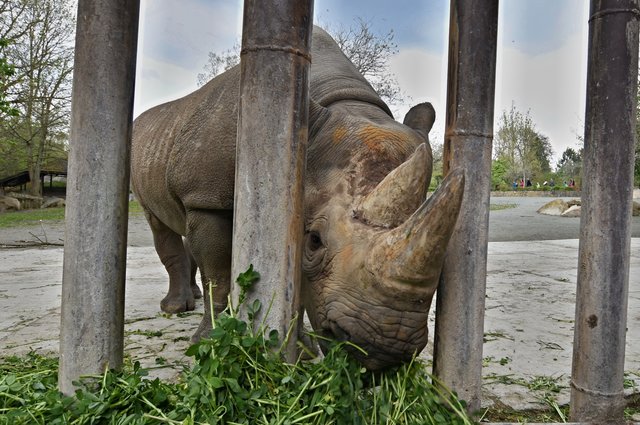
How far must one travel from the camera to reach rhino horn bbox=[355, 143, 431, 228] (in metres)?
1.96

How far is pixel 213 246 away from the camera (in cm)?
343

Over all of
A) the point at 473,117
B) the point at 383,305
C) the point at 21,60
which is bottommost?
the point at 383,305

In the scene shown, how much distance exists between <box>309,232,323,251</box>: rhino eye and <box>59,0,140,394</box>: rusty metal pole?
2.49 feet

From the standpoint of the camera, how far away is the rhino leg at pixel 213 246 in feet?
11.2

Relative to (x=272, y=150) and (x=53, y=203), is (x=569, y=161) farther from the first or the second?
(x=272, y=150)

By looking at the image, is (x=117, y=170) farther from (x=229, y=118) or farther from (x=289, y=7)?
(x=229, y=118)

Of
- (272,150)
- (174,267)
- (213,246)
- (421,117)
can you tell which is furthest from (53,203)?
(272,150)

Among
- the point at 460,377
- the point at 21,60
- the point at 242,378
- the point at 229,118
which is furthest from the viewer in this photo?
the point at 21,60

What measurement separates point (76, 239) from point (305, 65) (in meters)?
1.01

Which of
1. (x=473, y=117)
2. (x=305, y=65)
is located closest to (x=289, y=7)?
(x=305, y=65)

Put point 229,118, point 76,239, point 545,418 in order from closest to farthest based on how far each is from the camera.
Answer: point 76,239 → point 545,418 → point 229,118

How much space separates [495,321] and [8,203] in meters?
20.8

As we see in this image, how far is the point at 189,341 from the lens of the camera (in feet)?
12.4

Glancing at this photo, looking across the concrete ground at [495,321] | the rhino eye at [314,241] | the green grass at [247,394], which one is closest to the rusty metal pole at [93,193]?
the green grass at [247,394]
